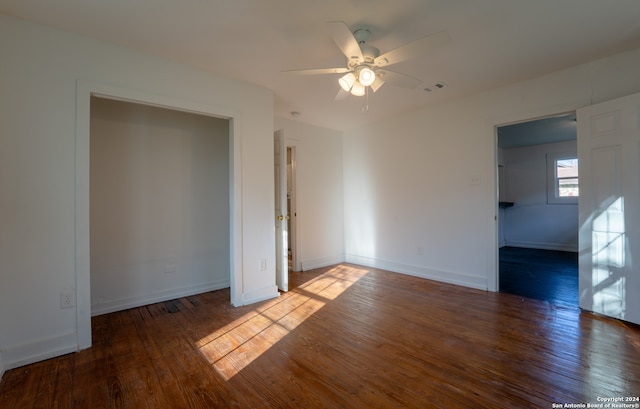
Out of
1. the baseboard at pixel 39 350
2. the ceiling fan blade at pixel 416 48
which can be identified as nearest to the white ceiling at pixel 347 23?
the ceiling fan blade at pixel 416 48

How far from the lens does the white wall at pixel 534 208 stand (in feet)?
20.7

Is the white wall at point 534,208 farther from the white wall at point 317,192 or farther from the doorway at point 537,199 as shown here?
the white wall at point 317,192

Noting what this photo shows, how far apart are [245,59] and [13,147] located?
6.22 ft

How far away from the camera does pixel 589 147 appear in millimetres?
2832

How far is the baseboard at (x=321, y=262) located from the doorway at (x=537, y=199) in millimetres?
2685

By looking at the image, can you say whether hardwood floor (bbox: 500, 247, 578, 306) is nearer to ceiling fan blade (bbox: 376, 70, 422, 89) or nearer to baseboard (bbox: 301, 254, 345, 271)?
baseboard (bbox: 301, 254, 345, 271)

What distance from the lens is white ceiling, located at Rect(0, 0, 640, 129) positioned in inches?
77.8

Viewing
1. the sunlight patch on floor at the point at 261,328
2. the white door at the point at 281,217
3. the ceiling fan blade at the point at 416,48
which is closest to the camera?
the ceiling fan blade at the point at 416,48

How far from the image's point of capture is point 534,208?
6801 millimetres

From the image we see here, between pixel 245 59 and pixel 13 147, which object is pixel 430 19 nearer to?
pixel 245 59

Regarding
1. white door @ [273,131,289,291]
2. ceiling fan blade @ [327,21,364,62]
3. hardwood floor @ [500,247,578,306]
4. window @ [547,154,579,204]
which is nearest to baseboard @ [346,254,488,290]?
hardwood floor @ [500,247,578,306]

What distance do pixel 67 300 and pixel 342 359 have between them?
7.11 ft

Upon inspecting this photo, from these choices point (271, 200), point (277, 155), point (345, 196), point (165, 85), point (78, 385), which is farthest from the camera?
point (345, 196)

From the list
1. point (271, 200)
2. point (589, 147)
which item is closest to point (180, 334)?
point (271, 200)
